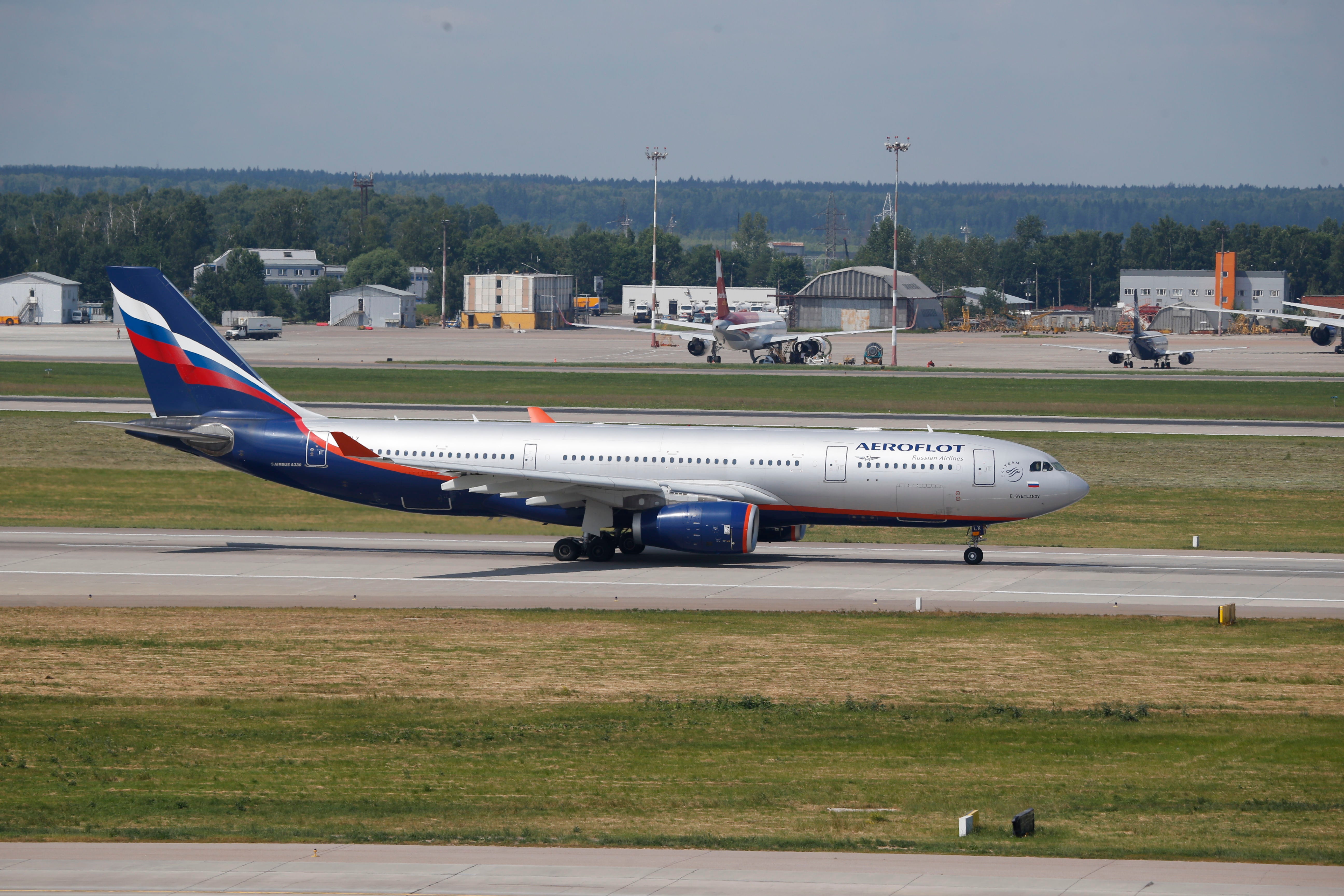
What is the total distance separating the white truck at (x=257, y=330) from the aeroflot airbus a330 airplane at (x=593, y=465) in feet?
371

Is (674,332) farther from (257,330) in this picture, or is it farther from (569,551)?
(569,551)

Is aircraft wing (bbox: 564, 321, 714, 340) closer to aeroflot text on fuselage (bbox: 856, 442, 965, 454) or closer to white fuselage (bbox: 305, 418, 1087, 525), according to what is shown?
white fuselage (bbox: 305, 418, 1087, 525)

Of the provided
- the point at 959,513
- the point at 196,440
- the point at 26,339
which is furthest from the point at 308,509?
the point at 26,339

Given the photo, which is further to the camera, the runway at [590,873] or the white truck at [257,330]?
the white truck at [257,330]

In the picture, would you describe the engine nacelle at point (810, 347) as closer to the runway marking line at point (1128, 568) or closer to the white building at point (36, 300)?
the runway marking line at point (1128, 568)

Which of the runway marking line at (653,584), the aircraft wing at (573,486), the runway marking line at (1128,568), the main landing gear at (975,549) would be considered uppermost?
the aircraft wing at (573,486)

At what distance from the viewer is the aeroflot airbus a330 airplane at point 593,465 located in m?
42.1

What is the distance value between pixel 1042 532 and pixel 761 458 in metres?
13.3

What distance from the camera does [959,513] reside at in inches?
1679

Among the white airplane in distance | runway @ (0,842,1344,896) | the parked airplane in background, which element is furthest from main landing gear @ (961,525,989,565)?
the parked airplane in background

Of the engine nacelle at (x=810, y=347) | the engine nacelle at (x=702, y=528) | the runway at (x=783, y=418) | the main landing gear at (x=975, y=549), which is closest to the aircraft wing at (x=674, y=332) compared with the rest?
the engine nacelle at (x=810, y=347)

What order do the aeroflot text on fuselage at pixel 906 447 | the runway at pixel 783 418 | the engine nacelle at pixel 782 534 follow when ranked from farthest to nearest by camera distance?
1. the runway at pixel 783 418
2. the engine nacelle at pixel 782 534
3. the aeroflot text on fuselage at pixel 906 447

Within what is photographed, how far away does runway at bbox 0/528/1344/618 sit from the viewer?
3647 centimetres

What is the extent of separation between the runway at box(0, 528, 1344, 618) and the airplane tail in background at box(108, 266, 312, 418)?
4721 mm
